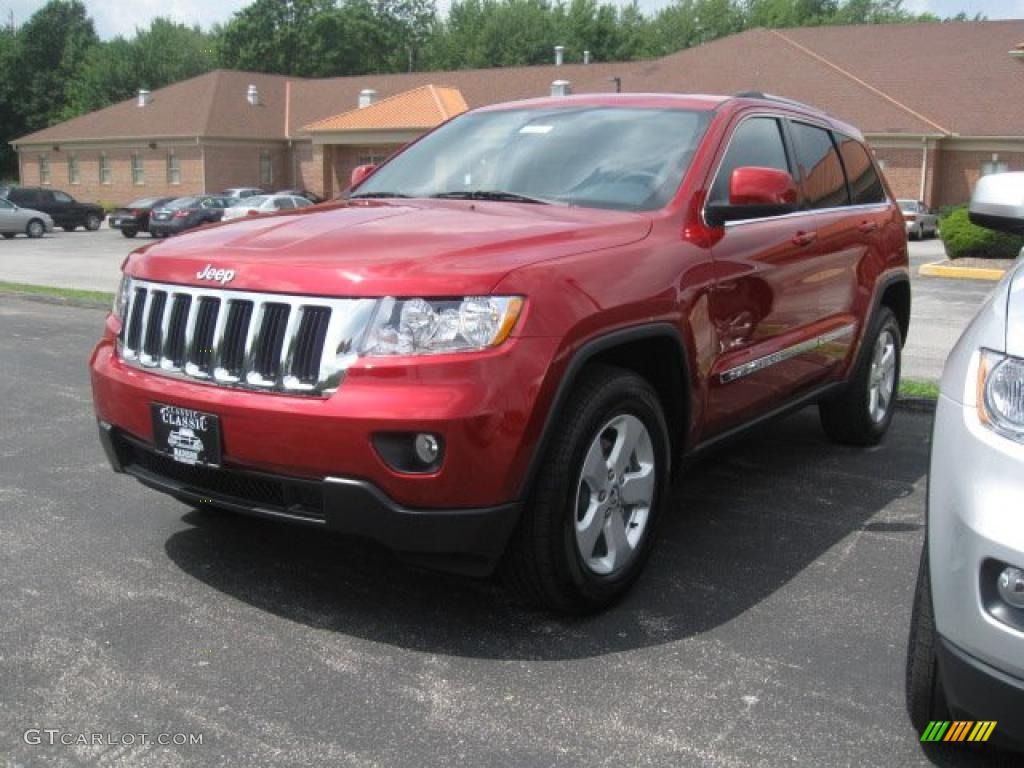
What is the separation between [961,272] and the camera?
17.0 meters

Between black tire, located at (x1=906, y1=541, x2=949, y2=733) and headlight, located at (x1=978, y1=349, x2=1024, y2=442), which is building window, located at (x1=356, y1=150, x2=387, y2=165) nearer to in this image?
black tire, located at (x1=906, y1=541, x2=949, y2=733)

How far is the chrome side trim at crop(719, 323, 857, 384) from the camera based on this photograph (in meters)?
4.35

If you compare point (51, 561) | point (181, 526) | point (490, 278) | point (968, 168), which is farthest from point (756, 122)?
point (968, 168)

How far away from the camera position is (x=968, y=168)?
1373 inches

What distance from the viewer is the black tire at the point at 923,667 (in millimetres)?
2701

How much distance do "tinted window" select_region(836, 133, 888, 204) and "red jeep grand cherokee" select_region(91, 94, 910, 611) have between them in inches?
41.6

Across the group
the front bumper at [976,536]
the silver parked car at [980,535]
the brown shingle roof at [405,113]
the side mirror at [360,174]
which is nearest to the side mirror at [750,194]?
the silver parked car at [980,535]

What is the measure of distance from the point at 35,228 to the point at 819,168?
32652mm

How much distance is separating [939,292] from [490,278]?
13.1 metres

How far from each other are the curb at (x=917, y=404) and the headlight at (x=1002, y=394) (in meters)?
4.79

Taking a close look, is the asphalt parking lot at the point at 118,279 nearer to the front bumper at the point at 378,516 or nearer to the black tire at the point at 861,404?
the black tire at the point at 861,404

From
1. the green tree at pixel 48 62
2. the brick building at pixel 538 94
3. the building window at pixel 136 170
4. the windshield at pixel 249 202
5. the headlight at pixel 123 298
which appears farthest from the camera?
the green tree at pixel 48 62

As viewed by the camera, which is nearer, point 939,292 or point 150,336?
point 150,336

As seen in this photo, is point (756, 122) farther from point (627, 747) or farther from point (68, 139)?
point (68, 139)
